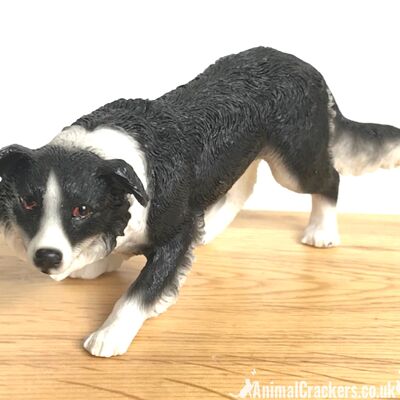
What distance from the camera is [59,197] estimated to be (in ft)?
3.90

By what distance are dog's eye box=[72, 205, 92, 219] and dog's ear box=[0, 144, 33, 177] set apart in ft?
0.37

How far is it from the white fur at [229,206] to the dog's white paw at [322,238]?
0.19m

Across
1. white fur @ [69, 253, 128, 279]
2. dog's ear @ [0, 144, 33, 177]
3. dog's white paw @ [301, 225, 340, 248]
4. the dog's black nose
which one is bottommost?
dog's white paw @ [301, 225, 340, 248]

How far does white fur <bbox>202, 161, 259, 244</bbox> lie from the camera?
5.88 feet

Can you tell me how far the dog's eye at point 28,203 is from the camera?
47.3 inches

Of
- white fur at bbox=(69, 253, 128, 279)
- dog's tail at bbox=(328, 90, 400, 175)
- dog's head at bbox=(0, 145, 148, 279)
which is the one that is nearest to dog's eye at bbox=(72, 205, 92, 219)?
dog's head at bbox=(0, 145, 148, 279)

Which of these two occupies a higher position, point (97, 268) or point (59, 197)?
point (59, 197)

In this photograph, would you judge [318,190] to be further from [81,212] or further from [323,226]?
[81,212]

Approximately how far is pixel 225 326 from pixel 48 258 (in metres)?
0.41

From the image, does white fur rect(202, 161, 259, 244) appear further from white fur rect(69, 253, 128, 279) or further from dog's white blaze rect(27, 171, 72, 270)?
dog's white blaze rect(27, 171, 72, 270)

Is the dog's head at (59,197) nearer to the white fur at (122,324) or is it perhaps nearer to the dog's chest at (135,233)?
the dog's chest at (135,233)

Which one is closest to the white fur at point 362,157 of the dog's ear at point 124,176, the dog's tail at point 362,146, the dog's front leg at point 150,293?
the dog's tail at point 362,146

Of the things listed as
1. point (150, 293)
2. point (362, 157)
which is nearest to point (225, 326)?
point (150, 293)

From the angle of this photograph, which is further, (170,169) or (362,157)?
(362,157)
